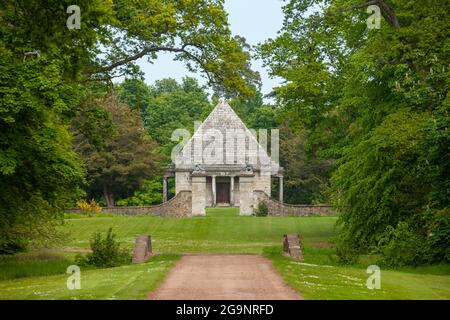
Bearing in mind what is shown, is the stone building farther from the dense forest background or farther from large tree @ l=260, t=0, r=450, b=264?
large tree @ l=260, t=0, r=450, b=264

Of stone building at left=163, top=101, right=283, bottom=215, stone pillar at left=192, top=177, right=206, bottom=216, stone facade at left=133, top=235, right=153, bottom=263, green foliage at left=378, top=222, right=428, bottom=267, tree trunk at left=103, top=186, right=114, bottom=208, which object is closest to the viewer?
green foliage at left=378, top=222, right=428, bottom=267

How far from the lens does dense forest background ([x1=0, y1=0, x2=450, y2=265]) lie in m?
21.9

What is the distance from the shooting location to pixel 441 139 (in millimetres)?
21938

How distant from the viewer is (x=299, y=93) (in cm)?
3622

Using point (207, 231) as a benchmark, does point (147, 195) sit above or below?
above

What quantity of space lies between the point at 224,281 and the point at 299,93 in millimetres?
18502

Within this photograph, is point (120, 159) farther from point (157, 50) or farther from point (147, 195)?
point (157, 50)

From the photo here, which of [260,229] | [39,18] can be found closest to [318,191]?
[260,229]

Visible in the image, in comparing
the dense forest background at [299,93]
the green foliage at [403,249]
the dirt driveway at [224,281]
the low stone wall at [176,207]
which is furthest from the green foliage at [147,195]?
the green foliage at [403,249]

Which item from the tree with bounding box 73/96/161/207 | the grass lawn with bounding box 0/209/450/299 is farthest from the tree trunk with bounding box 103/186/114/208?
the grass lawn with bounding box 0/209/450/299

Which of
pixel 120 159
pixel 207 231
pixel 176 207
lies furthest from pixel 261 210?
pixel 120 159

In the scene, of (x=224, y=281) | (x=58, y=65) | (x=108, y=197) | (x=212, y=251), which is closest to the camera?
(x=224, y=281)

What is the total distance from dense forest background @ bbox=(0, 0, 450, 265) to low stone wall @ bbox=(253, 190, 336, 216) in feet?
45.5
